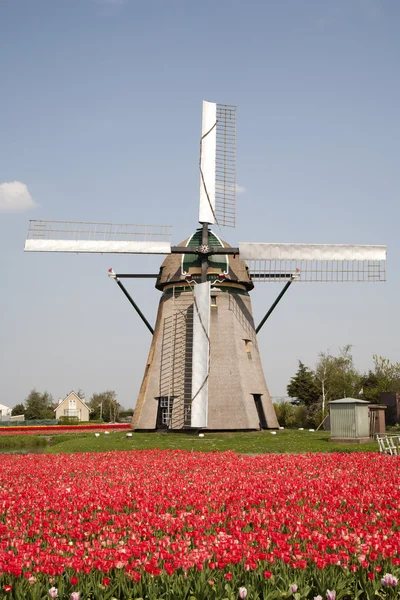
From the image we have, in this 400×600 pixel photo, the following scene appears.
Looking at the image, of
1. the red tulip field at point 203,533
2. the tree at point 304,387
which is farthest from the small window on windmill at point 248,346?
the tree at point 304,387

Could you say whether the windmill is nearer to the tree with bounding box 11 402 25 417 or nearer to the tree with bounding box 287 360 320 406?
the tree with bounding box 287 360 320 406

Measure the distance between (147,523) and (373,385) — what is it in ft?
232

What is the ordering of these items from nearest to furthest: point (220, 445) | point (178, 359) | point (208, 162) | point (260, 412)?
point (220, 445)
point (178, 359)
point (208, 162)
point (260, 412)

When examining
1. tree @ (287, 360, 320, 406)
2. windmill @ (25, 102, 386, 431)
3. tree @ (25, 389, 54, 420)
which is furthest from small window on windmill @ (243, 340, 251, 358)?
tree @ (25, 389, 54, 420)

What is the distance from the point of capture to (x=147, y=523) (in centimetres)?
910

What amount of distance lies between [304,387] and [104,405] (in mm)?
70981

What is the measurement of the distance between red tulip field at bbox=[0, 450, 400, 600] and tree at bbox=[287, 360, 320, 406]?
167 ft

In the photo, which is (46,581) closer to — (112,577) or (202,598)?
(112,577)

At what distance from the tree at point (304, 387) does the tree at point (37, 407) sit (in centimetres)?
4910

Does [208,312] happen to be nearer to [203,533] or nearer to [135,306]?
[135,306]

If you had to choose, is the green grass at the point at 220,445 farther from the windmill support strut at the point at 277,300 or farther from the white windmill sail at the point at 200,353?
the windmill support strut at the point at 277,300

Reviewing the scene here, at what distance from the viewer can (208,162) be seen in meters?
35.8

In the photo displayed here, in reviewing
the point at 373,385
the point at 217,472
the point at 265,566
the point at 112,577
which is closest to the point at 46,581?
the point at 112,577

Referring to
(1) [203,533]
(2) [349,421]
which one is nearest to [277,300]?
(2) [349,421]
